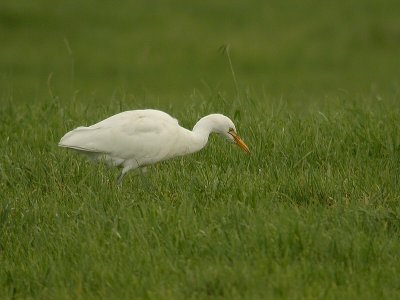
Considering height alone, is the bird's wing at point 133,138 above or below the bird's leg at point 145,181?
above

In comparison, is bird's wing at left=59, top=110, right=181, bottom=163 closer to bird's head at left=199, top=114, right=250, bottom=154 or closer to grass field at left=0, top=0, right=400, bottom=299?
grass field at left=0, top=0, right=400, bottom=299

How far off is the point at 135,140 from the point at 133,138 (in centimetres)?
2

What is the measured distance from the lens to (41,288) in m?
5.56

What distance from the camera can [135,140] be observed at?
7.39 m

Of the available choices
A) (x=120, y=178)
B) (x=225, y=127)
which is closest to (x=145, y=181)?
(x=120, y=178)

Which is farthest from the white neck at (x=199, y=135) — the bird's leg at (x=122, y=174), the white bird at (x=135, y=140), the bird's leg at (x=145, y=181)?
the bird's leg at (x=122, y=174)

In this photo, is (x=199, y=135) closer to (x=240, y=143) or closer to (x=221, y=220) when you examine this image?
(x=240, y=143)

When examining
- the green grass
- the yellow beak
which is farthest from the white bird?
the green grass

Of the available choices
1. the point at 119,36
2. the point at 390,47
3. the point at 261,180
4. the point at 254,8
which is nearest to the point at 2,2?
the point at 119,36

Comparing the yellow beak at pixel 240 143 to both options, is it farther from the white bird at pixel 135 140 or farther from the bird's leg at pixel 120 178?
the bird's leg at pixel 120 178

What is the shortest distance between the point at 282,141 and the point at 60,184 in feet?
5.70

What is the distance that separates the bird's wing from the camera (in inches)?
289

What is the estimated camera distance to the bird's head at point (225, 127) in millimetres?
7521

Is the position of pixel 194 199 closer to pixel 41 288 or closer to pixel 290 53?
pixel 41 288
